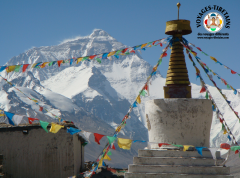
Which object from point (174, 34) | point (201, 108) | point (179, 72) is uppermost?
point (174, 34)

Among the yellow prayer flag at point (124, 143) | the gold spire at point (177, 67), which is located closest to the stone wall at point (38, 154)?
the yellow prayer flag at point (124, 143)

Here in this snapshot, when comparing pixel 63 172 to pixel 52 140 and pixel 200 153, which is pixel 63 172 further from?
pixel 200 153

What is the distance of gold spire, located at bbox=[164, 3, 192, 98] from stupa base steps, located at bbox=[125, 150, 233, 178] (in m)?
2.23

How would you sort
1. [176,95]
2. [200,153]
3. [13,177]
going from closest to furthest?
[200,153] < [176,95] < [13,177]

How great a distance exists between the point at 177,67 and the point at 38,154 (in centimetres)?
785

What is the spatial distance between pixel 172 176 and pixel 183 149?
1.04 meters

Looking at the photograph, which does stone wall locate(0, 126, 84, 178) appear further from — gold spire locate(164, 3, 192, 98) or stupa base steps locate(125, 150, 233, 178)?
gold spire locate(164, 3, 192, 98)

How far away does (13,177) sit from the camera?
16562 mm

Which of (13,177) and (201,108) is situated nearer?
(201,108)

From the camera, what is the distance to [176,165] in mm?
12477

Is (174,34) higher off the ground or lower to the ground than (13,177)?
higher

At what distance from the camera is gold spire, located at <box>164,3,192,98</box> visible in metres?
A: 13.3

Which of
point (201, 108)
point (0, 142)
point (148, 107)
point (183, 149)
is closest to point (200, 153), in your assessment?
point (183, 149)

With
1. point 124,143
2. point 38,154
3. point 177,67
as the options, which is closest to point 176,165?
point 124,143
